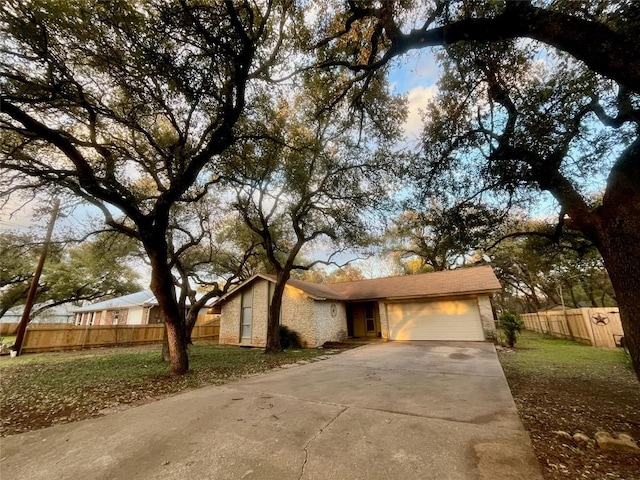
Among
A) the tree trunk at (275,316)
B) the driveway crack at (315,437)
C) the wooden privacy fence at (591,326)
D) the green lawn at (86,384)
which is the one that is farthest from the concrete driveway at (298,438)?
the wooden privacy fence at (591,326)

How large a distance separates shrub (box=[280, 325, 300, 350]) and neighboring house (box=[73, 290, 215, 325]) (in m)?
11.7

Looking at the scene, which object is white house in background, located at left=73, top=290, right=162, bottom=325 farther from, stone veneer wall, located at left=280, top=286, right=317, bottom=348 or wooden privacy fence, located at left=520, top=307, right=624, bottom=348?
wooden privacy fence, located at left=520, top=307, right=624, bottom=348

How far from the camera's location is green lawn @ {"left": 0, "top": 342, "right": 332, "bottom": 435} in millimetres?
4821

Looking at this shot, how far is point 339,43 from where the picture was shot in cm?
637

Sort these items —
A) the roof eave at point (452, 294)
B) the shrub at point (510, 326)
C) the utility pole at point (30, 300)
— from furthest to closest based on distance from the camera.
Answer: the roof eave at point (452, 294) < the shrub at point (510, 326) < the utility pole at point (30, 300)

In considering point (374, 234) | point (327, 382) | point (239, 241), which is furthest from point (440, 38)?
point (239, 241)

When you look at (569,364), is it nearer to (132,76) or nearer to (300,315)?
(300,315)

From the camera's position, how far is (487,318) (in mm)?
13539

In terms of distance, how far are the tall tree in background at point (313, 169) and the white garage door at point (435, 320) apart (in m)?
5.47

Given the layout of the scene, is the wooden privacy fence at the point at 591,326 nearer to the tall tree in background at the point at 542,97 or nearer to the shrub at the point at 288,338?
the tall tree in background at the point at 542,97

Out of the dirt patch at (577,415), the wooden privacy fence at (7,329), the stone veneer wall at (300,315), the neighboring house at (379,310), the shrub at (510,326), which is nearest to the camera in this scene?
the dirt patch at (577,415)

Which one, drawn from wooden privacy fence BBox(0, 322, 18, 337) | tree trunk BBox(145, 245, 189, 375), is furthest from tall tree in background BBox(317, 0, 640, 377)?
A: wooden privacy fence BBox(0, 322, 18, 337)

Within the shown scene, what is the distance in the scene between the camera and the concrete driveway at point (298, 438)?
278cm

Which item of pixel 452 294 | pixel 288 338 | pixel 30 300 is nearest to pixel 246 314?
pixel 288 338
